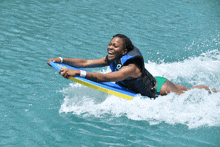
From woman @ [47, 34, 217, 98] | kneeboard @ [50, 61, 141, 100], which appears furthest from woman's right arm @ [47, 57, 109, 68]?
kneeboard @ [50, 61, 141, 100]

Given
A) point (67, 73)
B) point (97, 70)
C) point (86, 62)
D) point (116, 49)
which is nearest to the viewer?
point (67, 73)

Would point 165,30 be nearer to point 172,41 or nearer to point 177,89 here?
point 172,41

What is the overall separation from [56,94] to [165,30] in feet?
22.5

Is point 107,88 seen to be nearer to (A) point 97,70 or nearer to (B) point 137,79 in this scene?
(B) point 137,79

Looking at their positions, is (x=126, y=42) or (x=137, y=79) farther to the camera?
(x=137, y=79)

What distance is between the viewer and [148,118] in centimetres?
497

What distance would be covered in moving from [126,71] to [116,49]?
0.45 m

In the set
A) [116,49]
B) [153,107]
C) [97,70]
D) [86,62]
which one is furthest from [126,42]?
[97,70]

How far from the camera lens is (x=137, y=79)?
4.93 m

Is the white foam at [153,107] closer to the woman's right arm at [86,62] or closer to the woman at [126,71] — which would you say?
the woman at [126,71]

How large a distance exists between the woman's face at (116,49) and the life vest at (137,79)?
4.0 inches

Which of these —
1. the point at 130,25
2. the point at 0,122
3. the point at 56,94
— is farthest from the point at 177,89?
the point at 130,25

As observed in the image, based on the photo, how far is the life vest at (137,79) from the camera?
15.4 ft

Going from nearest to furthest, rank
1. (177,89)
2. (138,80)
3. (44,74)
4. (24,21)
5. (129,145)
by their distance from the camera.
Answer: (129,145), (138,80), (177,89), (44,74), (24,21)
